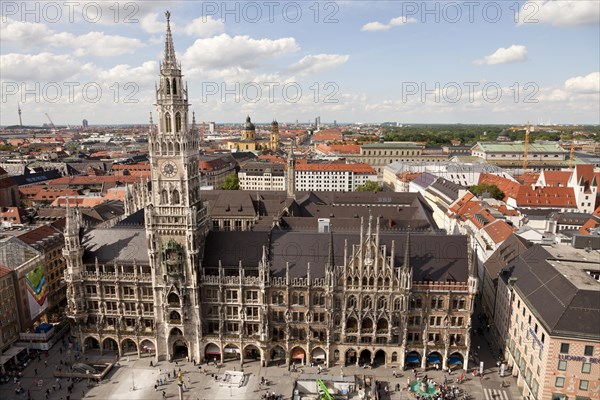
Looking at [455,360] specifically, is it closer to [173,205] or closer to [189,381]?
[189,381]

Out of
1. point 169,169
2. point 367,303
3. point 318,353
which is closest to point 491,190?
point 367,303

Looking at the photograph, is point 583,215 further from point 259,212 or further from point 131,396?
point 131,396

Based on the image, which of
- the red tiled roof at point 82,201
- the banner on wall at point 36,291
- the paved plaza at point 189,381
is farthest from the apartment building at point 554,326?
the red tiled roof at point 82,201

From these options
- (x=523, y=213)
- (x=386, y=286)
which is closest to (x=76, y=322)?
(x=386, y=286)

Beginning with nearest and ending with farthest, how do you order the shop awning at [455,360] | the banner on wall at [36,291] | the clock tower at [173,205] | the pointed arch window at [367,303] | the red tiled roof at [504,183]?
1. the clock tower at [173,205]
2. the pointed arch window at [367,303]
3. the shop awning at [455,360]
4. the banner on wall at [36,291]
5. the red tiled roof at [504,183]

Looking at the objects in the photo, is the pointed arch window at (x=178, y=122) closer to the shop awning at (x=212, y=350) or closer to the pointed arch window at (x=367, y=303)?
the shop awning at (x=212, y=350)

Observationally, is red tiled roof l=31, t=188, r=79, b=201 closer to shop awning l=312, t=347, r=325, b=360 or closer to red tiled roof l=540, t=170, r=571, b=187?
shop awning l=312, t=347, r=325, b=360
